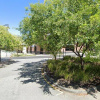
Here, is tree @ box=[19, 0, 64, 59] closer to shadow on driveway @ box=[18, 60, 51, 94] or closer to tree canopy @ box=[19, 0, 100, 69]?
tree canopy @ box=[19, 0, 100, 69]

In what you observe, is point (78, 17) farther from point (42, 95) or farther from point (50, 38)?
point (42, 95)

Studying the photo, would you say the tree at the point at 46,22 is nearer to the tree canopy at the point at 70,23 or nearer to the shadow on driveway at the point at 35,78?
the tree canopy at the point at 70,23

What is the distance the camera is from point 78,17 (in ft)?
14.6

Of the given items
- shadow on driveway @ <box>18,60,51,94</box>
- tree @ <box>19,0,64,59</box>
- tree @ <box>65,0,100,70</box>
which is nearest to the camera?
tree @ <box>65,0,100,70</box>

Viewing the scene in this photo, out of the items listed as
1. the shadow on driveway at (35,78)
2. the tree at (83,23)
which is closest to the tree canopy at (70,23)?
the tree at (83,23)

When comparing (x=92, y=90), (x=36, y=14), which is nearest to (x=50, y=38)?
(x=36, y=14)

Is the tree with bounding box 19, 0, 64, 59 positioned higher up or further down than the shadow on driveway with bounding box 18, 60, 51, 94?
higher up

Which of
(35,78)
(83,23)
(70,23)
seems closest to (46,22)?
(70,23)

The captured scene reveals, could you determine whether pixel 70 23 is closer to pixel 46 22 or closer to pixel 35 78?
pixel 46 22

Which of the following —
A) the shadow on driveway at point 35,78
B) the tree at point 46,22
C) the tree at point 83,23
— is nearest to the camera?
the tree at point 83,23

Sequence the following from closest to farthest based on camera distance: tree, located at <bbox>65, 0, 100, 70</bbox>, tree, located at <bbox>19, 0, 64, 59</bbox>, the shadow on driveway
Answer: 1. tree, located at <bbox>65, 0, 100, 70</bbox>
2. tree, located at <bbox>19, 0, 64, 59</bbox>
3. the shadow on driveway

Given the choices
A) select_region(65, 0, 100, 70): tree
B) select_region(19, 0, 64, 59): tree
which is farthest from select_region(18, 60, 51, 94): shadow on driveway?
select_region(65, 0, 100, 70): tree

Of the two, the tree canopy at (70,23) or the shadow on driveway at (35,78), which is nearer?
the tree canopy at (70,23)

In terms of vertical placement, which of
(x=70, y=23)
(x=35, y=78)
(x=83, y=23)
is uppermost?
(x=83, y=23)
